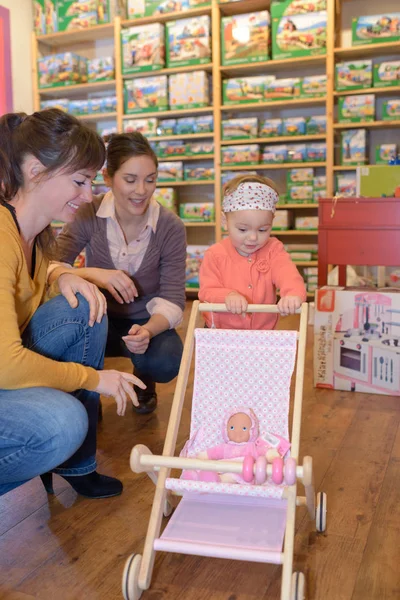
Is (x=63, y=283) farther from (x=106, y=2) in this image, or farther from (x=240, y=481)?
(x=106, y=2)

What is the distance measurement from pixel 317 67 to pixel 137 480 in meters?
3.46

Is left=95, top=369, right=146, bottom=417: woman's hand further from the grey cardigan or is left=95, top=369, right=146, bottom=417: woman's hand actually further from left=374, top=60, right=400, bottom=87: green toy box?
left=374, top=60, right=400, bottom=87: green toy box

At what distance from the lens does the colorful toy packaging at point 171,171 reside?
435 centimetres

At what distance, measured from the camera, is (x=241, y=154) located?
411 centimetres

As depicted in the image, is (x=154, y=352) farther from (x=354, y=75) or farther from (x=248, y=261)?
(x=354, y=75)

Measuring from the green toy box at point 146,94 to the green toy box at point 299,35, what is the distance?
33.8 inches

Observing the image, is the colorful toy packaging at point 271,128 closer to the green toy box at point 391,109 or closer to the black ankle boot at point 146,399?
the green toy box at point 391,109

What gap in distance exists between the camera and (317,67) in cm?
409

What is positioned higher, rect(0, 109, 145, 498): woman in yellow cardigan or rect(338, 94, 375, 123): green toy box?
rect(338, 94, 375, 123): green toy box

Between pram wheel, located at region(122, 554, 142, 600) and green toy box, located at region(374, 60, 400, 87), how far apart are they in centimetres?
346

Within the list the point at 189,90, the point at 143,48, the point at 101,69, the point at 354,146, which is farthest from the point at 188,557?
the point at 101,69

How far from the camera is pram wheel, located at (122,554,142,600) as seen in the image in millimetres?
1025

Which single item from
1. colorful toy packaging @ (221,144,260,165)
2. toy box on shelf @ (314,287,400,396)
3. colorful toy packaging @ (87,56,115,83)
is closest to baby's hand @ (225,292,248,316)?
toy box on shelf @ (314,287,400,396)

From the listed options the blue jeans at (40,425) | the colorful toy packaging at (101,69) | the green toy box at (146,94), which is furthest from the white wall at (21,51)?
the blue jeans at (40,425)
